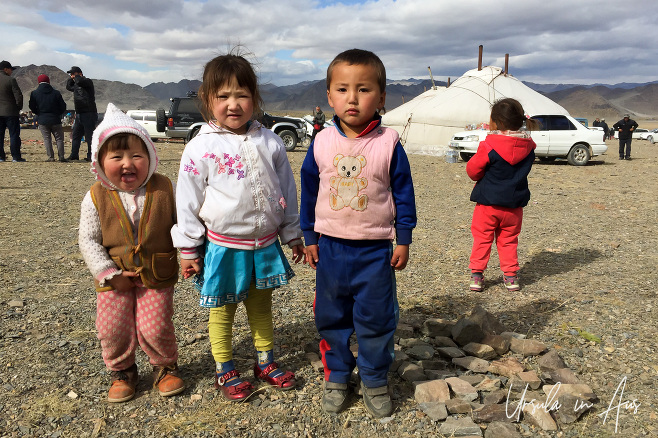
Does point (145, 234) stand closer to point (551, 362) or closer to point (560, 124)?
point (551, 362)

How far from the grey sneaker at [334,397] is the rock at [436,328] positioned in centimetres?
109

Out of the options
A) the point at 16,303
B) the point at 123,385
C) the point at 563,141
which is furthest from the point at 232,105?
the point at 563,141

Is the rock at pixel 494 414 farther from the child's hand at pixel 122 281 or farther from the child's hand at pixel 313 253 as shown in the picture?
the child's hand at pixel 122 281

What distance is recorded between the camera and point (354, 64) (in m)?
2.33

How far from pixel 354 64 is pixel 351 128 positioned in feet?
1.02

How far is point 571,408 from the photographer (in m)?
2.55

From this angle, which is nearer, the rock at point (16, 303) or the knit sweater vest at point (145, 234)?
the knit sweater vest at point (145, 234)

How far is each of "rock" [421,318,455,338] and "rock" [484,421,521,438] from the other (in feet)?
3.62

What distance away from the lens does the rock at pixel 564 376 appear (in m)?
2.87

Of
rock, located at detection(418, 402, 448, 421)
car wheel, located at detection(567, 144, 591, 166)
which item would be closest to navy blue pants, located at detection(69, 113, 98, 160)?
rock, located at detection(418, 402, 448, 421)

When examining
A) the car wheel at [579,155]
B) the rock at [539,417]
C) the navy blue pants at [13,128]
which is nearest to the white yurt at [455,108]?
the car wheel at [579,155]

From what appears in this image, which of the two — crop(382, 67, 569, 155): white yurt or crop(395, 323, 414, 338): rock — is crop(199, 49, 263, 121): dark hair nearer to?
crop(395, 323, 414, 338): rock

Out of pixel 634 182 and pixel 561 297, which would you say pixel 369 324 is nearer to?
pixel 561 297

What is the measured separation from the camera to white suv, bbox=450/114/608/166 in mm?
15492
